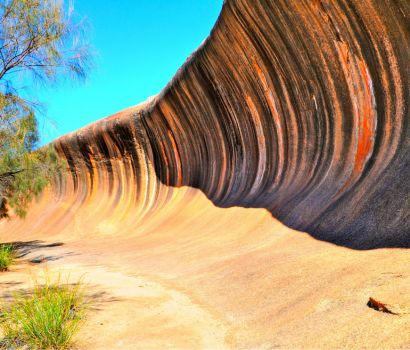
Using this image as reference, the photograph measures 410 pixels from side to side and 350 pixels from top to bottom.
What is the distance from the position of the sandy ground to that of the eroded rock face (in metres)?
0.62

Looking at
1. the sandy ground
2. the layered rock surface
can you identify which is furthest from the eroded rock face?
the sandy ground

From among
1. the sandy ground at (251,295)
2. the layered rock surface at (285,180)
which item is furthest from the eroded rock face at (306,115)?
the sandy ground at (251,295)

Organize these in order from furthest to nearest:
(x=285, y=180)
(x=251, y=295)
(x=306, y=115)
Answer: (x=285, y=180) → (x=306, y=115) → (x=251, y=295)

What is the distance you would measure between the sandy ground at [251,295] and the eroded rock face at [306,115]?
2.03 ft

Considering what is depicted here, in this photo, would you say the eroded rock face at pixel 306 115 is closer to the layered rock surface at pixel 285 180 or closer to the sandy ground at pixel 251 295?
the layered rock surface at pixel 285 180

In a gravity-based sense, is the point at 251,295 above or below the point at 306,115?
below

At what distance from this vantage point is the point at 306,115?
844 centimetres

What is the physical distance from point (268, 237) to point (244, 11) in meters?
4.48

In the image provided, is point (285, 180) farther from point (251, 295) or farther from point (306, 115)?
point (251, 295)

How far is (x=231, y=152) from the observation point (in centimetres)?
1214

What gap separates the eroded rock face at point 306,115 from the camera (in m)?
5.85

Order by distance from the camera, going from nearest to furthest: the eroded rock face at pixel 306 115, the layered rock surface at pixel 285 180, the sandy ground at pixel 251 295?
the sandy ground at pixel 251 295, the layered rock surface at pixel 285 180, the eroded rock face at pixel 306 115

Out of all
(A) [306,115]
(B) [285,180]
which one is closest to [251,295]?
(B) [285,180]

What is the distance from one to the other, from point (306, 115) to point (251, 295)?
4.79m
